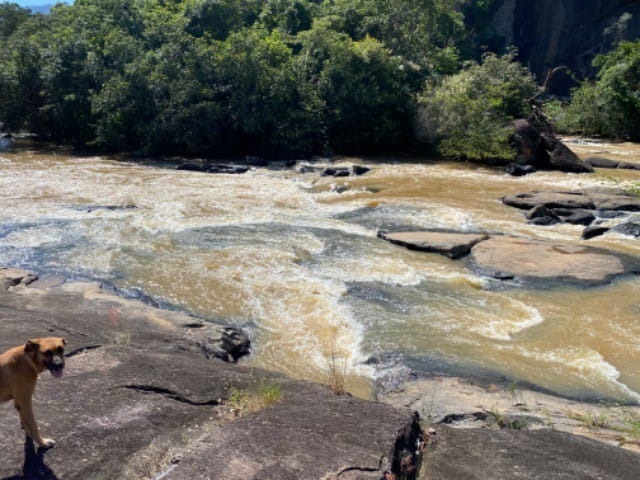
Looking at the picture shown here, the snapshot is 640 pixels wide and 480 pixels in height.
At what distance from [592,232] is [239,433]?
40.4 ft

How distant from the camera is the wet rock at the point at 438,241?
41.4 feet

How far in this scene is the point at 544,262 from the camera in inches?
465

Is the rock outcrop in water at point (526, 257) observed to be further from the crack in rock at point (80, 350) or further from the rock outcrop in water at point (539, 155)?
the rock outcrop in water at point (539, 155)

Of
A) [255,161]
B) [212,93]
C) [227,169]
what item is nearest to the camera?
[227,169]

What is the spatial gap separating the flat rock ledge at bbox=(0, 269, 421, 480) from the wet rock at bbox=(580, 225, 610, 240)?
1060 cm

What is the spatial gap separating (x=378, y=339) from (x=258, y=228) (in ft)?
21.7

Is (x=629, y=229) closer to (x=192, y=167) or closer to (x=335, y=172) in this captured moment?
(x=335, y=172)

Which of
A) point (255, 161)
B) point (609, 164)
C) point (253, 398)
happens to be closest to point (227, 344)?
point (253, 398)

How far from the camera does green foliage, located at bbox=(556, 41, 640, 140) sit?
30.8 metres

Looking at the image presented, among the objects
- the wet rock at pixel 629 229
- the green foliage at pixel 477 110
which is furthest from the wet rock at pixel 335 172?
the wet rock at pixel 629 229

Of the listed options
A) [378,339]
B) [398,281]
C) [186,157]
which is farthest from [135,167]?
[378,339]

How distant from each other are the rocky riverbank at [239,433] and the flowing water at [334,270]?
211 cm

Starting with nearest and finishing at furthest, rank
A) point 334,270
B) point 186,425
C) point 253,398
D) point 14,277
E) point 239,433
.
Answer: point 239,433 < point 186,425 < point 253,398 < point 14,277 < point 334,270

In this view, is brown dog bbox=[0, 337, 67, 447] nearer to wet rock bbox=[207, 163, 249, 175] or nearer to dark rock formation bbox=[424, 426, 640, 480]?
dark rock formation bbox=[424, 426, 640, 480]
